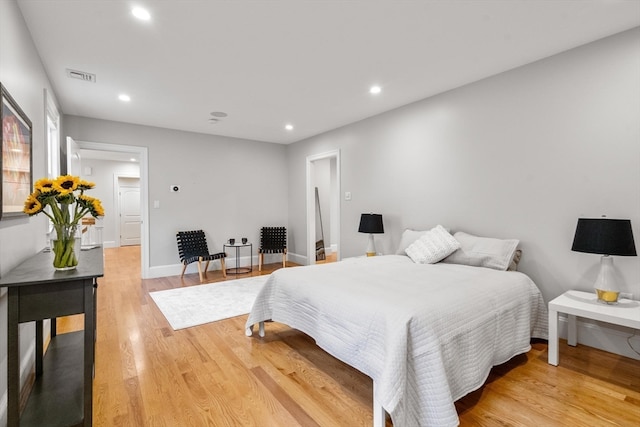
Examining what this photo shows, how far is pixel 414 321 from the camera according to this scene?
1652 millimetres

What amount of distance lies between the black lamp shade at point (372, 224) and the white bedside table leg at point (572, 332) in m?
2.09

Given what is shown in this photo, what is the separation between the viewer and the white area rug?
332cm

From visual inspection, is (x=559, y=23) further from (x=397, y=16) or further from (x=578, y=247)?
(x=578, y=247)

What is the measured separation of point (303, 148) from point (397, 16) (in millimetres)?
3960

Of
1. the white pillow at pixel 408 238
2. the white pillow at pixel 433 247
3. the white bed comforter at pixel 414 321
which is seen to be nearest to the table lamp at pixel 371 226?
the white pillow at pixel 408 238

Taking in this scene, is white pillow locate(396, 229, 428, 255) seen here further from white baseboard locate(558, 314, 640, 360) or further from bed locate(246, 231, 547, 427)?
white baseboard locate(558, 314, 640, 360)

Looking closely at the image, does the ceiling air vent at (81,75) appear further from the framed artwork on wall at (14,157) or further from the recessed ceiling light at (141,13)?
the recessed ceiling light at (141,13)

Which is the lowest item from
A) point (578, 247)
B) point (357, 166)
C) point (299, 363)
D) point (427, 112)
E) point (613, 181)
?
point (299, 363)

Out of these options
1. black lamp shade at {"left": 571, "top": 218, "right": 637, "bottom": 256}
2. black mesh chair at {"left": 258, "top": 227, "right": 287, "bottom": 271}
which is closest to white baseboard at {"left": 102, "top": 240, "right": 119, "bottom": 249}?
black mesh chair at {"left": 258, "top": 227, "right": 287, "bottom": 271}

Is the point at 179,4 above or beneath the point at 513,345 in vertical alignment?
above

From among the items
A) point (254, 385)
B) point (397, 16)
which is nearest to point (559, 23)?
A: point (397, 16)

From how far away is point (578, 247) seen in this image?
2.34 m

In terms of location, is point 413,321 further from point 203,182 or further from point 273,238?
point 203,182

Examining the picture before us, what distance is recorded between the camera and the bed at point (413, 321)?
5.14ft
